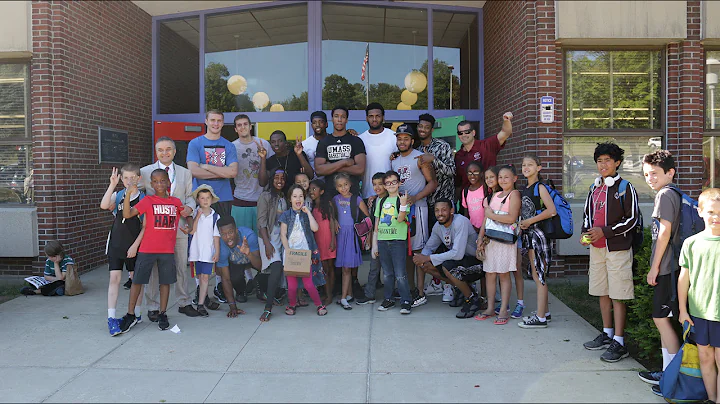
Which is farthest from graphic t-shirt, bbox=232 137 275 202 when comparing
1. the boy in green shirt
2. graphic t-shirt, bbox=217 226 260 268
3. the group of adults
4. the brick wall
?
the boy in green shirt

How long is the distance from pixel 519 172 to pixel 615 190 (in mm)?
3441

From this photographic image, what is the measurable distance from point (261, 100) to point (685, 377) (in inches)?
297

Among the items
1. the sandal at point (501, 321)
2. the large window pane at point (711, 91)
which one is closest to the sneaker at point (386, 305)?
the sandal at point (501, 321)

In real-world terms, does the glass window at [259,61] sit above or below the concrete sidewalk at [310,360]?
above

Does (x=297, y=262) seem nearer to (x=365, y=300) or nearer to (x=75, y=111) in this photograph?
(x=365, y=300)

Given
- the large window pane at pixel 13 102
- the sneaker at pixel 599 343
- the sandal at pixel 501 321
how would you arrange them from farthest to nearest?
the large window pane at pixel 13 102 → the sandal at pixel 501 321 → the sneaker at pixel 599 343

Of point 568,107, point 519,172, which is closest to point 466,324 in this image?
point 519,172

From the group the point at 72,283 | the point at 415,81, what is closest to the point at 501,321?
the point at 72,283

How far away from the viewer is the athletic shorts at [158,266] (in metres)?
5.09

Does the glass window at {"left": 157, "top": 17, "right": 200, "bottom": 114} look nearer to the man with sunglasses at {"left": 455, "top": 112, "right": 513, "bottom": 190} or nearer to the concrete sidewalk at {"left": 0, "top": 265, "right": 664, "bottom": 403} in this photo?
the concrete sidewalk at {"left": 0, "top": 265, "right": 664, "bottom": 403}

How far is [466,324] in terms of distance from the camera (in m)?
5.30

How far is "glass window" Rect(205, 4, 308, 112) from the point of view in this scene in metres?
9.34

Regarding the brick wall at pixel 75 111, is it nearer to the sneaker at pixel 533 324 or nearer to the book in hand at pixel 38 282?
the book in hand at pixel 38 282

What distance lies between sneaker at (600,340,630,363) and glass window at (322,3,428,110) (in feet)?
19.1
